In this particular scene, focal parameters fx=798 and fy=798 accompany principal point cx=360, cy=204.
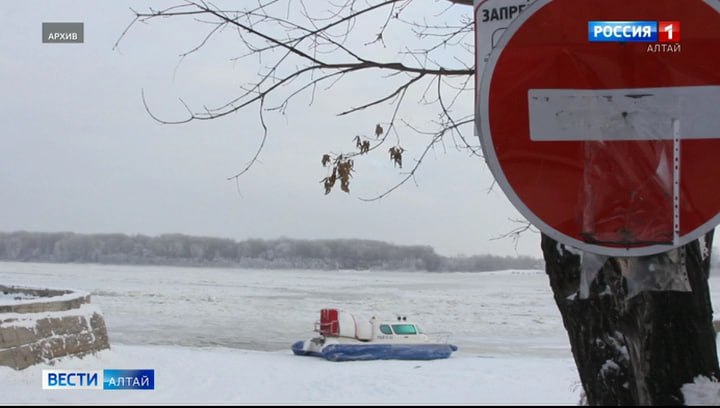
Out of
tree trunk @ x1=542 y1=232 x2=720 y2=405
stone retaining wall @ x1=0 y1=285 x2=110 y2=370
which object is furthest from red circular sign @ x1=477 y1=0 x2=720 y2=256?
stone retaining wall @ x1=0 y1=285 x2=110 y2=370

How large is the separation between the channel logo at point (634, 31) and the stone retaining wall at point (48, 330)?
409 inches

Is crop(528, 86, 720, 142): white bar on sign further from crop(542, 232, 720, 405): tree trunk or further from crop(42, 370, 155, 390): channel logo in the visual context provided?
crop(42, 370, 155, 390): channel logo

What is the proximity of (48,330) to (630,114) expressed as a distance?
11.7 meters

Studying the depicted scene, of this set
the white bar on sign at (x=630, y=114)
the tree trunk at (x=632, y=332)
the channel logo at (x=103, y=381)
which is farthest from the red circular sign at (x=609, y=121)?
the channel logo at (x=103, y=381)

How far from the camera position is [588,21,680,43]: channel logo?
5.22ft

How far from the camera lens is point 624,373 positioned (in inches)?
79.3

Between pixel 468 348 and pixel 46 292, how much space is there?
12.8 metres

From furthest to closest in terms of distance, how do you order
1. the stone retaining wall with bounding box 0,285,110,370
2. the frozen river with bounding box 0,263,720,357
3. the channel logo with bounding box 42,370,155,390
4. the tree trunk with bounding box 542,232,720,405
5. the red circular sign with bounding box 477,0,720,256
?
the frozen river with bounding box 0,263,720,357, the stone retaining wall with bounding box 0,285,110,370, the channel logo with bounding box 42,370,155,390, the tree trunk with bounding box 542,232,720,405, the red circular sign with bounding box 477,0,720,256

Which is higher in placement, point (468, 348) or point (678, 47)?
point (678, 47)

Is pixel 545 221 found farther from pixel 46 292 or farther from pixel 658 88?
pixel 46 292

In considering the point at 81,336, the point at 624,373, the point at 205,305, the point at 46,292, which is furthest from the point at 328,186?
the point at 205,305

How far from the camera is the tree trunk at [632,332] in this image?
6.36 feet

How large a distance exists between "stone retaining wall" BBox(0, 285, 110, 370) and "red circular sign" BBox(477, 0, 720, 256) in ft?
33.7

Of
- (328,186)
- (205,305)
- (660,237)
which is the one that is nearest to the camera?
(660,237)
